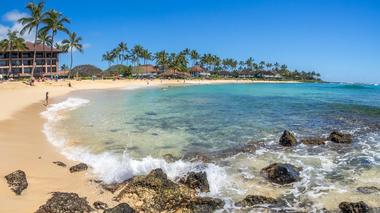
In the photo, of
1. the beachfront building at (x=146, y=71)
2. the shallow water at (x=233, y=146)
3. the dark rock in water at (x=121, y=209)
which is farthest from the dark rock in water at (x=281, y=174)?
the beachfront building at (x=146, y=71)

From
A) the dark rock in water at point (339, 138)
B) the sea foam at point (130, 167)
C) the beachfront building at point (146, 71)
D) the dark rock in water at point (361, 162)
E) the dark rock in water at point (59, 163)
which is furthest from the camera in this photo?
the beachfront building at point (146, 71)

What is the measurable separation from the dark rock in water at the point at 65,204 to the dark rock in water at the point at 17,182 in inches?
42.0

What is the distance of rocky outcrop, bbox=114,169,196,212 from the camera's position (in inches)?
316

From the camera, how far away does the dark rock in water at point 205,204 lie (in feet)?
25.8

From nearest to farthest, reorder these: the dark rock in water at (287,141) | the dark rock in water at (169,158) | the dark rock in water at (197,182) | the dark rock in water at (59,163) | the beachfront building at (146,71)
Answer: the dark rock in water at (197,182)
the dark rock in water at (59,163)
the dark rock in water at (169,158)
the dark rock in water at (287,141)
the beachfront building at (146,71)

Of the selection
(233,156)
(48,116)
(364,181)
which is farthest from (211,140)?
(48,116)

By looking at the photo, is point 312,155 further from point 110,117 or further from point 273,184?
point 110,117

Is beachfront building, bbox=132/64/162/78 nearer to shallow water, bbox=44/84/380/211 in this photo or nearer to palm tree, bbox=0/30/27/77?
palm tree, bbox=0/30/27/77

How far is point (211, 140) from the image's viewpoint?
1638 cm

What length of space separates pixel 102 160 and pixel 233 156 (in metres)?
4.86

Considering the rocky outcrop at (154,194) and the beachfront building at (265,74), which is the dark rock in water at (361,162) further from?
the beachfront building at (265,74)

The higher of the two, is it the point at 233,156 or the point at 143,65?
the point at 143,65

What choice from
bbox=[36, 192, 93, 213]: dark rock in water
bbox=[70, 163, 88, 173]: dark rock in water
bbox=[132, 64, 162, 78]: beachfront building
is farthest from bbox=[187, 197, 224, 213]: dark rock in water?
bbox=[132, 64, 162, 78]: beachfront building

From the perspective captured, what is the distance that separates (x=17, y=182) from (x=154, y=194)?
3.48 m
